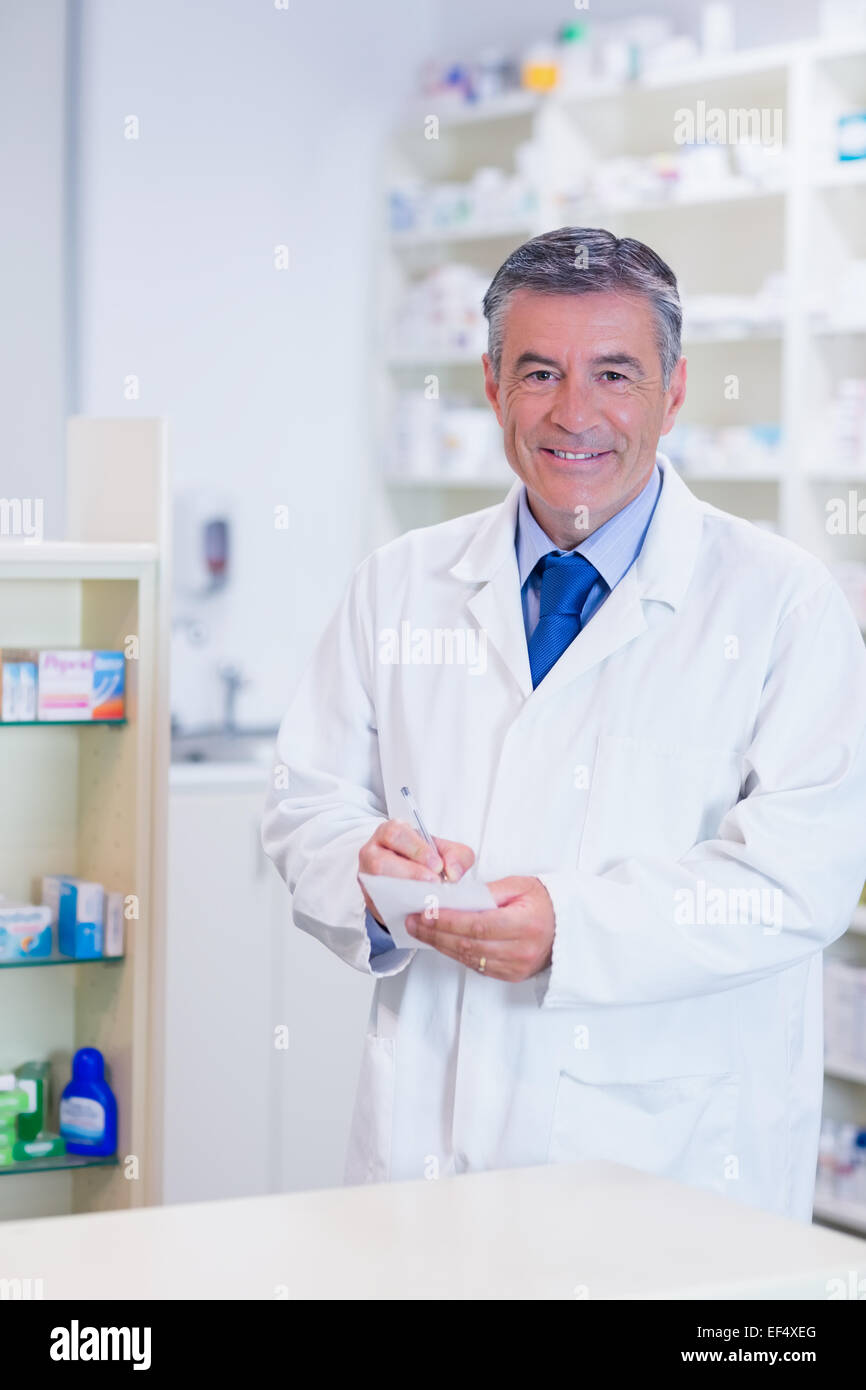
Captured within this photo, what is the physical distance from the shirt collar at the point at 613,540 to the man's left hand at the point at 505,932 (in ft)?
1.32

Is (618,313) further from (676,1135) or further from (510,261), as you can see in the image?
(676,1135)

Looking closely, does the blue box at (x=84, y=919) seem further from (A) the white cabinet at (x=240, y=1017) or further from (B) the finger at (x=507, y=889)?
(B) the finger at (x=507, y=889)

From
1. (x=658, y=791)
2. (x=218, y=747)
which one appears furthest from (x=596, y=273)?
(x=218, y=747)

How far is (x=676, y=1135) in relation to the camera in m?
1.67

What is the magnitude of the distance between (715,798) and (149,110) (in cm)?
339

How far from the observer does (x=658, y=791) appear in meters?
1.70

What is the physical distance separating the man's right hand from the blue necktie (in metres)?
0.26

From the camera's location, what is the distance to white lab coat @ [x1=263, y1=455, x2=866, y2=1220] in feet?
5.23

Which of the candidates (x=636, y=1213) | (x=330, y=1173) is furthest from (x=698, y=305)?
(x=636, y=1213)

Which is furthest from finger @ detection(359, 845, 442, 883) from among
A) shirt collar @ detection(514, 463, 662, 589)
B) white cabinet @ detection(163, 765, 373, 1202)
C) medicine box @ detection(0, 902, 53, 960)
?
white cabinet @ detection(163, 765, 373, 1202)

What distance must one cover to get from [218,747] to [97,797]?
1.63m

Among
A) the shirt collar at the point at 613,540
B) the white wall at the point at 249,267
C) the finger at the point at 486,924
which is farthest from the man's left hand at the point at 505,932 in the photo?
the white wall at the point at 249,267

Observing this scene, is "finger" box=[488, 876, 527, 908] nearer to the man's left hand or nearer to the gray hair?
the man's left hand

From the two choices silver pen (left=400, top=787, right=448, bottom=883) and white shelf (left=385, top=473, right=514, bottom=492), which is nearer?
silver pen (left=400, top=787, right=448, bottom=883)
